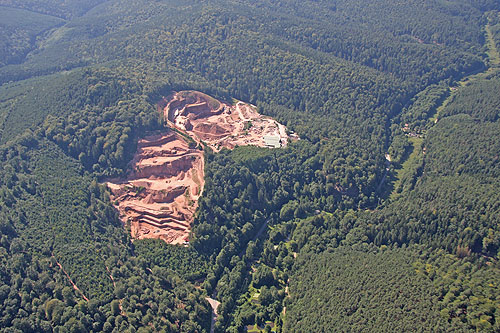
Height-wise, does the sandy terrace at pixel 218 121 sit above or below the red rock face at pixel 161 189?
above

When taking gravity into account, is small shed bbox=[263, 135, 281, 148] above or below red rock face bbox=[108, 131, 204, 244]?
above

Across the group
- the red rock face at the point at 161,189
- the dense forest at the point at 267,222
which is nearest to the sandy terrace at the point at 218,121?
the dense forest at the point at 267,222

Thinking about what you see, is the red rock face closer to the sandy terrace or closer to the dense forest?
the dense forest

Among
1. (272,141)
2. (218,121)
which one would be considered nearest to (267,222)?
(272,141)

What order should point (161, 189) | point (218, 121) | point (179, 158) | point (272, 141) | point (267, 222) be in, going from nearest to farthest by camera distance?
point (161, 189) → point (267, 222) → point (179, 158) → point (272, 141) → point (218, 121)

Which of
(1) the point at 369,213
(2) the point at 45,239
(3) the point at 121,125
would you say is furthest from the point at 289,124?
(2) the point at 45,239

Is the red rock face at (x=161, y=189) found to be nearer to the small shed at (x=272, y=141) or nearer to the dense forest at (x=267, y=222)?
the dense forest at (x=267, y=222)

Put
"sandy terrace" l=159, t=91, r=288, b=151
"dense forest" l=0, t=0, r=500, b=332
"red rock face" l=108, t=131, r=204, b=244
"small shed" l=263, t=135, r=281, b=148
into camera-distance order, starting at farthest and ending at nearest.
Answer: "sandy terrace" l=159, t=91, r=288, b=151, "small shed" l=263, t=135, r=281, b=148, "red rock face" l=108, t=131, r=204, b=244, "dense forest" l=0, t=0, r=500, b=332

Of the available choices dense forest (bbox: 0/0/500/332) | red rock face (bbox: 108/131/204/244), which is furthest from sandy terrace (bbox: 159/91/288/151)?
red rock face (bbox: 108/131/204/244)

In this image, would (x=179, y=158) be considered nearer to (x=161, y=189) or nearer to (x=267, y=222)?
(x=161, y=189)
